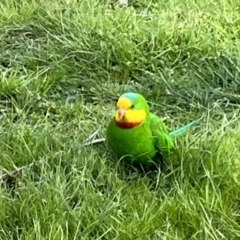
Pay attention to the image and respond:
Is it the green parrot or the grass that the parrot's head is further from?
the grass

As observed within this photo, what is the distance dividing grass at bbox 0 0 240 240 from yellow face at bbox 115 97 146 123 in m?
0.16

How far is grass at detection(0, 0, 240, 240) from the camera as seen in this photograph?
6.82 ft

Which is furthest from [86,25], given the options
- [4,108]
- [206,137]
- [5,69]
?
[206,137]

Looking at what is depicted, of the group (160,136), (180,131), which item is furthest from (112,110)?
(160,136)

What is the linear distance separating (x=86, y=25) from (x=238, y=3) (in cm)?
71

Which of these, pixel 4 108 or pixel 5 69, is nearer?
pixel 4 108

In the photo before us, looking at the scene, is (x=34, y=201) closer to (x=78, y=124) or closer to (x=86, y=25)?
(x=78, y=124)

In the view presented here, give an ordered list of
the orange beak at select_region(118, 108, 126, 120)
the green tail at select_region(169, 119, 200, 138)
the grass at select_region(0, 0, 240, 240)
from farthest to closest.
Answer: the green tail at select_region(169, 119, 200, 138) < the orange beak at select_region(118, 108, 126, 120) < the grass at select_region(0, 0, 240, 240)

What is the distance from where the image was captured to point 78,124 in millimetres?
2594

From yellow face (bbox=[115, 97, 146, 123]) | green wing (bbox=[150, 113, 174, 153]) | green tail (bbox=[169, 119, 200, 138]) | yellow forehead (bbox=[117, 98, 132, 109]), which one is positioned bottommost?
green tail (bbox=[169, 119, 200, 138])

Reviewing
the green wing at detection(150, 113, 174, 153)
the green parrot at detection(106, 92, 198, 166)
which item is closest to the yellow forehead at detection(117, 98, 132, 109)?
the green parrot at detection(106, 92, 198, 166)

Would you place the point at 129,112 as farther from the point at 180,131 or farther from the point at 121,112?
the point at 180,131

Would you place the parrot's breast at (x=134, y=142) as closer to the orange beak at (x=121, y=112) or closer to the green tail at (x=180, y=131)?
the orange beak at (x=121, y=112)

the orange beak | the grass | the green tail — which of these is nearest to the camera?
the grass
